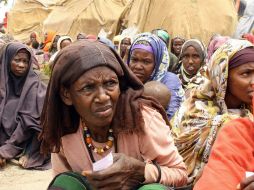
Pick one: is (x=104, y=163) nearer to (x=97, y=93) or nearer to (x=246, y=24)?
(x=97, y=93)

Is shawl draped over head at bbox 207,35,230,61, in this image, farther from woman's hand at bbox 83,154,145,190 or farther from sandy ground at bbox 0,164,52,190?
woman's hand at bbox 83,154,145,190

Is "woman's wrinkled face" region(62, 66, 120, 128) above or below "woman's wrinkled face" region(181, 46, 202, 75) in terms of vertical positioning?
above

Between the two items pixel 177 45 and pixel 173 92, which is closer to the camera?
pixel 173 92

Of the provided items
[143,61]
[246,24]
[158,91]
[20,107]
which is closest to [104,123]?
[158,91]

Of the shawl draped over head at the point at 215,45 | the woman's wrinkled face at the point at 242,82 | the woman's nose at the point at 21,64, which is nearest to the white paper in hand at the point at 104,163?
the woman's wrinkled face at the point at 242,82

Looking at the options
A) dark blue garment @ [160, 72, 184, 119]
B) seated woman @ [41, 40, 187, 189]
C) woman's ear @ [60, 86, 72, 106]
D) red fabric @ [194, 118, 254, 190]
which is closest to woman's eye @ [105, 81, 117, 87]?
seated woman @ [41, 40, 187, 189]

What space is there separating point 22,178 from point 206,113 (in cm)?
243

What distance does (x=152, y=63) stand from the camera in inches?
159

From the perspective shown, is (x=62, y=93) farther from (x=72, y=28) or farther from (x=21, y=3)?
(x=21, y=3)

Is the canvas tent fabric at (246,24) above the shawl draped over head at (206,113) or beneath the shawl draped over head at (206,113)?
beneath

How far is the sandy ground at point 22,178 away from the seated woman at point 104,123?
1829mm

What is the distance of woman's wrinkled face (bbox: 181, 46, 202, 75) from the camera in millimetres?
5691

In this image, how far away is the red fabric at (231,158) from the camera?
1.76 meters

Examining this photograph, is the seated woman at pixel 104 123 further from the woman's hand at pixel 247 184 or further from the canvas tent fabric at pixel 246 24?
the canvas tent fabric at pixel 246 24
